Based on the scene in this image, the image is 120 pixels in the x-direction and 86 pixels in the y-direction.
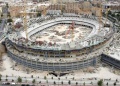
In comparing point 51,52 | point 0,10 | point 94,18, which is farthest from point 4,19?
point 51,52

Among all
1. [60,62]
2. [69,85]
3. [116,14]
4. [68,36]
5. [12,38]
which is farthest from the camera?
[116,14]

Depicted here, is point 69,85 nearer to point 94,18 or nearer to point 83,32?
point 83,32

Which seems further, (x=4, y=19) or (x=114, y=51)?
(x=4, y=19)

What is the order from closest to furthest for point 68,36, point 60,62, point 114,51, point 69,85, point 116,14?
1. point 69,85
2. point 60,62
3. point 114,51
4. point 68,36
5. point 116,14

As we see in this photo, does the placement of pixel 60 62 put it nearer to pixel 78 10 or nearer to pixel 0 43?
pixel 0 43

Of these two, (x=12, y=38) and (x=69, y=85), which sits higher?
(x=12, y=38)

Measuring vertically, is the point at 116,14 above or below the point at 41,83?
above

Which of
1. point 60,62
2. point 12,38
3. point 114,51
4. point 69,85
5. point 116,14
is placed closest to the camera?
point 69,85

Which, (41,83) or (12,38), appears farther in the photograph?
(12,38)

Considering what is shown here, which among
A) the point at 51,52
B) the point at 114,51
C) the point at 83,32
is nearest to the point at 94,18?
the point at 83,32
